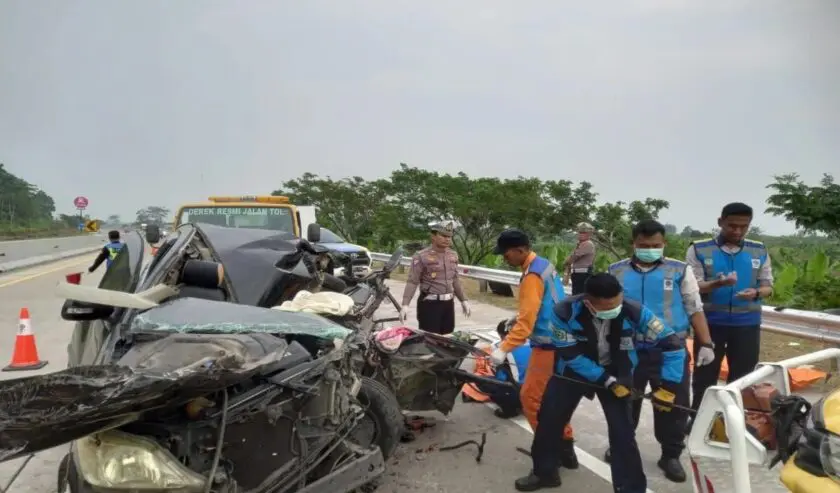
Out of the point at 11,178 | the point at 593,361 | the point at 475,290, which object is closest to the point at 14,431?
the point at 593,361

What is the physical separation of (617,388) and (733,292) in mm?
1658

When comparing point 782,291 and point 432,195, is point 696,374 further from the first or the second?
point 432,195

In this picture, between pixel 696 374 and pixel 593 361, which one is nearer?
pixel 593 361

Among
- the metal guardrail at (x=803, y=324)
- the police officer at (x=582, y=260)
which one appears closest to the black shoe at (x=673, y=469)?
the metal guardrail at (x=803, y=324)

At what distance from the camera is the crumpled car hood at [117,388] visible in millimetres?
1927

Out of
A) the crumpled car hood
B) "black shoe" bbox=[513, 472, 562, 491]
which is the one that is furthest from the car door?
"black shoe" bbox=[513, 472, 562, 491]

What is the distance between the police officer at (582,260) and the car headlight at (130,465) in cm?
830

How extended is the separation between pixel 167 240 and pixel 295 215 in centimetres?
496

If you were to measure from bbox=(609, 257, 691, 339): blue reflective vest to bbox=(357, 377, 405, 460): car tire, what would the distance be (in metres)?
1.80

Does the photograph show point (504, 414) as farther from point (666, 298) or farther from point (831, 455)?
point (831, 455)

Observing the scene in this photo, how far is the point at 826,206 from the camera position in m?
9.12

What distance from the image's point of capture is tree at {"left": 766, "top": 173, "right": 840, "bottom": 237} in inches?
360

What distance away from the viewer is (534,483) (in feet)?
11.9

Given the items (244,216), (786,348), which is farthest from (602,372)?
(244,216)
